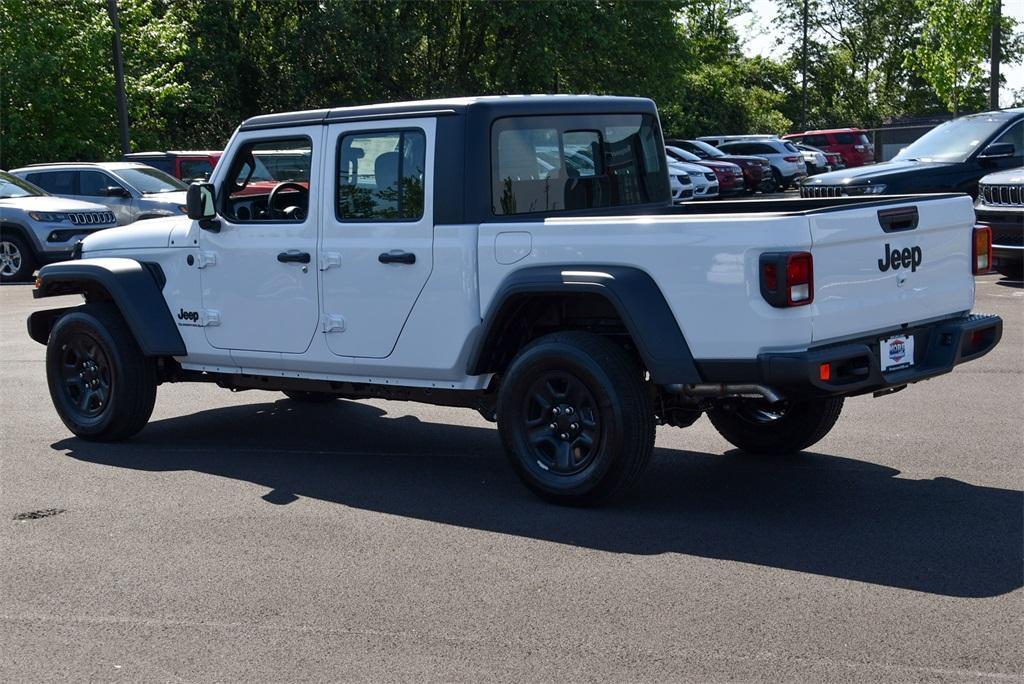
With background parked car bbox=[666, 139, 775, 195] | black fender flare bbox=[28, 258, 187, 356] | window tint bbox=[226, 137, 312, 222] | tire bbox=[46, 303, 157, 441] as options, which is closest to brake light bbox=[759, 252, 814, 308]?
window tint bbox=[226, 137, 312, 222]

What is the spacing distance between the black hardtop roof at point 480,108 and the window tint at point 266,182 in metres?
0.12

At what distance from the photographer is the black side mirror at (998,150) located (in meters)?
15.9

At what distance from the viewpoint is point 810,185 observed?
16984mm

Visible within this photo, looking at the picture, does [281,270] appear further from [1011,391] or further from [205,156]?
[205,156]

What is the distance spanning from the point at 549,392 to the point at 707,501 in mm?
920

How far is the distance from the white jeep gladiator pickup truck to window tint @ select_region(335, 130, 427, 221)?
1 centimetres

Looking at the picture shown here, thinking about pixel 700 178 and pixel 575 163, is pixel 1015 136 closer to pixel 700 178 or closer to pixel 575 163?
pixel 575 163

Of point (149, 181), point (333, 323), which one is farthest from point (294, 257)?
point (149, 181)

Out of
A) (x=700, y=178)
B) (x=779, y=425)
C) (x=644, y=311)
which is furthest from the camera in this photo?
(x=700, y=178)

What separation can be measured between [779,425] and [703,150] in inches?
1184

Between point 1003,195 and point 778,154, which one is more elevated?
point 778,154

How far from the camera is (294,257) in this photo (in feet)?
23.7

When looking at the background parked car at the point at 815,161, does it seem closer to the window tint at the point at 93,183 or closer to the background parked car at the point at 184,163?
the background parked car at the point at 184,163

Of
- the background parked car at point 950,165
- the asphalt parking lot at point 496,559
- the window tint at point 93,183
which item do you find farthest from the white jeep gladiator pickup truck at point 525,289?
the window tint at point 93,183
